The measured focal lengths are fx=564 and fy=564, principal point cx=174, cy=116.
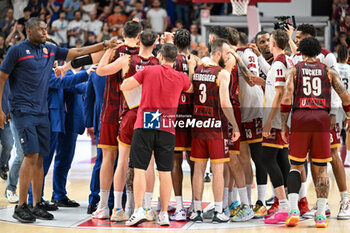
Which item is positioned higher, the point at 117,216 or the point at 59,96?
the point at 59,96

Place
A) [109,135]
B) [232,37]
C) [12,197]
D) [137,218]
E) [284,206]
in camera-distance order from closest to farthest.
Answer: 1. [137,218]
2. [284,206]
3. [109,135]
4. [232,37]
5. [12,197]

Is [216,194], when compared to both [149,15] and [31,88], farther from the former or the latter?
[149,15]

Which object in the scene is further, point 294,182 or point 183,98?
point 183,98

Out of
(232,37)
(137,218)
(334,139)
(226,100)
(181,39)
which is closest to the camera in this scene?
(137,218)

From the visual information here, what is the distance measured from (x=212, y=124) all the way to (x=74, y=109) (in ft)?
7.72

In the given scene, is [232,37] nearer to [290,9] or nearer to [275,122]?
[275,122]

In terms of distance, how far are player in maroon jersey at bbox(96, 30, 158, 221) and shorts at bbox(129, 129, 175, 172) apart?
0.27 metres

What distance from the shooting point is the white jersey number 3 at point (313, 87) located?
673 cm

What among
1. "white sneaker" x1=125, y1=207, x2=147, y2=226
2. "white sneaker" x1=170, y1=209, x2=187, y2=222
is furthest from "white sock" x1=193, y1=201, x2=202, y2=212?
"white sneaker" x1=125, y1=207, x2=147, y2=226

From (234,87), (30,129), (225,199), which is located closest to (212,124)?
(234,87)

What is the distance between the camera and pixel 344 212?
283 inches

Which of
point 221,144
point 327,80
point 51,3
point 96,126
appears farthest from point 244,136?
point 51,3

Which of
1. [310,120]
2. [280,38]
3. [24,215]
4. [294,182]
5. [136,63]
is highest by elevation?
[280,38]

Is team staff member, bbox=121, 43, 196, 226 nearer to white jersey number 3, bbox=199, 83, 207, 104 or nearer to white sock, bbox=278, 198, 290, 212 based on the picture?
white jersey number 3, bbox=199, 83, 207, 104
